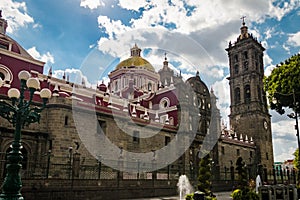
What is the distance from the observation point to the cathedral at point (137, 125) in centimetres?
1947

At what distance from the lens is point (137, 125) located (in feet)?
83.0

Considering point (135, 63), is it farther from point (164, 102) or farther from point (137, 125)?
point (137, 125)

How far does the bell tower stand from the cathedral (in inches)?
5.7

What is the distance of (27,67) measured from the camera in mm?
22250

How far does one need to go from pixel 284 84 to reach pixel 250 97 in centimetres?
2063

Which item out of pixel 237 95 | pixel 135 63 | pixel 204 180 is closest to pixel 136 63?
pixel 135 63

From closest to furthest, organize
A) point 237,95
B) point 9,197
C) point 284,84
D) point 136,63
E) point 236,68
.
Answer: point 9,197 → point 284,84 → point 136,63 → point 237,95 → point 236,68

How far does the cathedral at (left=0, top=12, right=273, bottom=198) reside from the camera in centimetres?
1947

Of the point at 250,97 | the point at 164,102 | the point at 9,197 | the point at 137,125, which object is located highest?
the point at 250,97

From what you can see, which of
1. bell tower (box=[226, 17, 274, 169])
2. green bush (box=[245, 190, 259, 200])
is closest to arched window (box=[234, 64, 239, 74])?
bell tower (box=[226, 17, 274, 169])

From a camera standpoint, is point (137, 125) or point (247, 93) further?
point (247, 93)

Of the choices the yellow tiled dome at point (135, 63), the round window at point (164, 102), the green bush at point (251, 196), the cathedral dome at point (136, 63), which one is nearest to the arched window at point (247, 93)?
the cathedral dome at point (136, 63)

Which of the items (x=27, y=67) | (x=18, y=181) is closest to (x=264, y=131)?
(x=27, y=67)

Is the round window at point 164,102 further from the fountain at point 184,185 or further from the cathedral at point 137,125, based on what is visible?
the fountain at point 184,185
